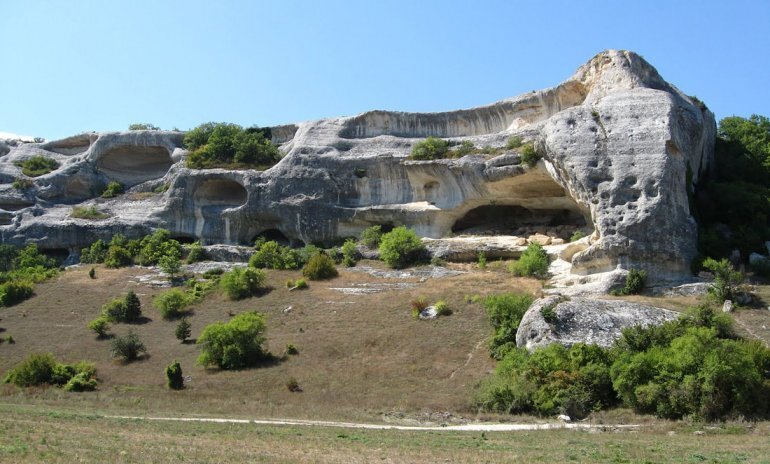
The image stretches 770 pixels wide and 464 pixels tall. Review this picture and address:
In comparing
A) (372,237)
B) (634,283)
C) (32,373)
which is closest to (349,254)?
(372,237)

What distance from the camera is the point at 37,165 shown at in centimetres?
4941

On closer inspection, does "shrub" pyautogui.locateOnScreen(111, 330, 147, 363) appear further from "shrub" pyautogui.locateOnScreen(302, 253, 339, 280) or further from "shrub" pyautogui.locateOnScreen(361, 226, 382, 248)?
"shrub" pyautogui.locateOnScreen(361, 226, 382, 248)

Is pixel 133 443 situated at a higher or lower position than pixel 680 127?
lower

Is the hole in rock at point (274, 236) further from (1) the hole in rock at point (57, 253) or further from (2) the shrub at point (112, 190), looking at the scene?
(2) the shrub at point (112, 190)

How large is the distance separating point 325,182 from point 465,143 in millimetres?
7984

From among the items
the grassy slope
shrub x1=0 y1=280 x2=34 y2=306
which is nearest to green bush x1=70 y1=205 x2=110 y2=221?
shrub x1=0 y1=280 x2=34 y2=306

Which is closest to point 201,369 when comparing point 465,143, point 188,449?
point 188,449

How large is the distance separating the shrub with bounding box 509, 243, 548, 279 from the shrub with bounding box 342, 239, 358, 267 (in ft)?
28.3

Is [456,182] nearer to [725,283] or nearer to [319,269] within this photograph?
[319,269]

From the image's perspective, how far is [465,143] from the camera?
38562mm

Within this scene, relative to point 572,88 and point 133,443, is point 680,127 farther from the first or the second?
point 133,443

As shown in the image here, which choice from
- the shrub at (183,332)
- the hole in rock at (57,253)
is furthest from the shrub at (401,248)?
the hole in rock at (57,253)

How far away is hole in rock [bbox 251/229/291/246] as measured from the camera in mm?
41534

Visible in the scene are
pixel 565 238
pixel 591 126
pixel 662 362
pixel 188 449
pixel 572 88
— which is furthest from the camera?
pixel 572 88
